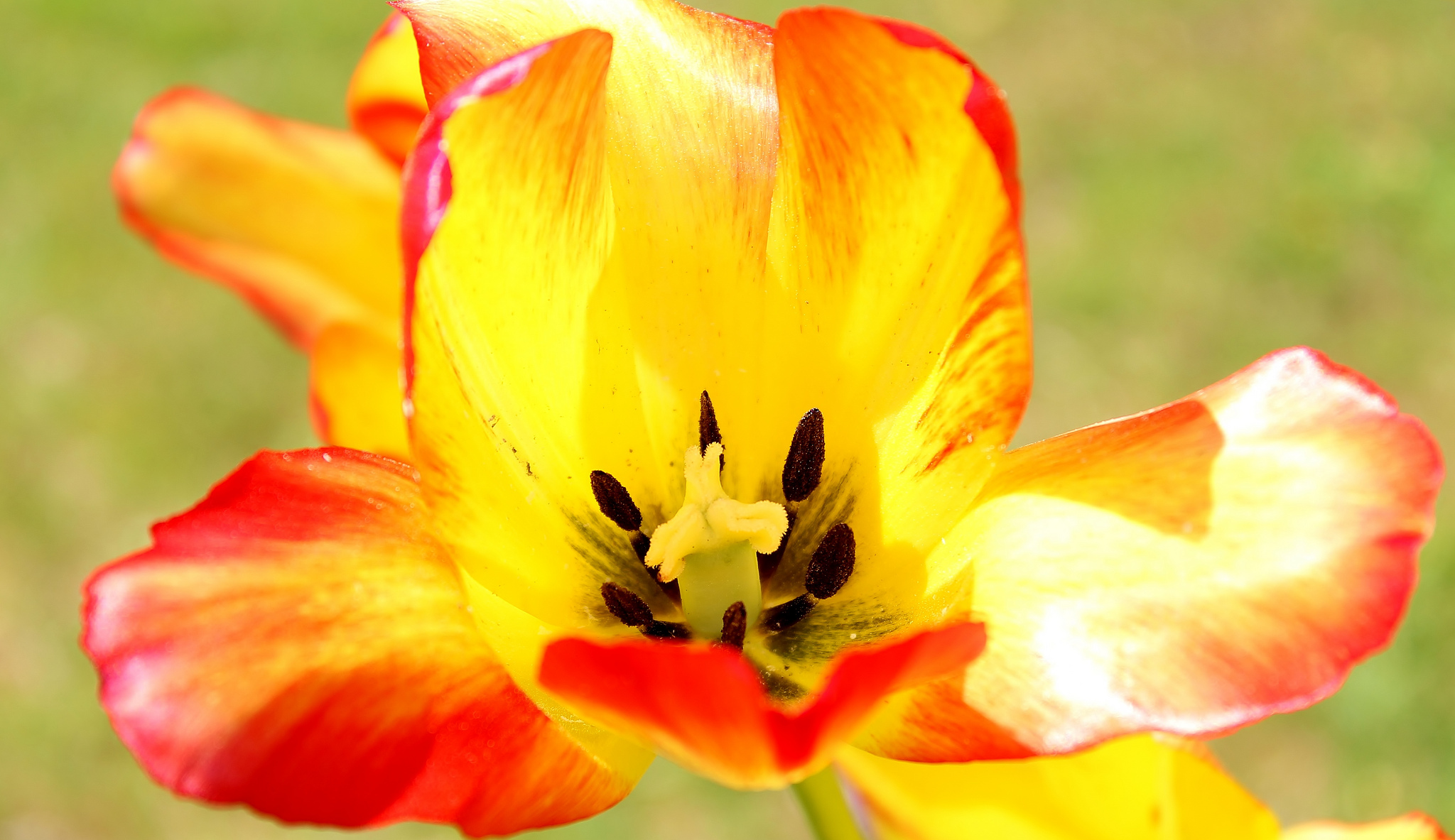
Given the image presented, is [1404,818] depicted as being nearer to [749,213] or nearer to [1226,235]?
[749,213]

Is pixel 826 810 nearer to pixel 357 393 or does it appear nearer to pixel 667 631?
pixel 667 631

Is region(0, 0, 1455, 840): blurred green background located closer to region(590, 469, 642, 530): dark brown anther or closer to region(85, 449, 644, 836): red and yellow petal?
region(590, 469, 642, 530): dark brown anther

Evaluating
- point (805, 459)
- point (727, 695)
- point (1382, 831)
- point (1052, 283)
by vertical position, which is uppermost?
point (727, 695)

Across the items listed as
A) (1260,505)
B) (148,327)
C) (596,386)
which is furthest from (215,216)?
(148,327)

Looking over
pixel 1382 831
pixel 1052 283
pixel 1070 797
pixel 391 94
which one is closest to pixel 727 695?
pixel 1070 797

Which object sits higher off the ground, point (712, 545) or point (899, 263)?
point (899, 263)

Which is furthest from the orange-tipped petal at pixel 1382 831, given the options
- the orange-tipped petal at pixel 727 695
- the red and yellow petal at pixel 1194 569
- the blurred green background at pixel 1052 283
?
the blurred green background at pixel 1052 283
